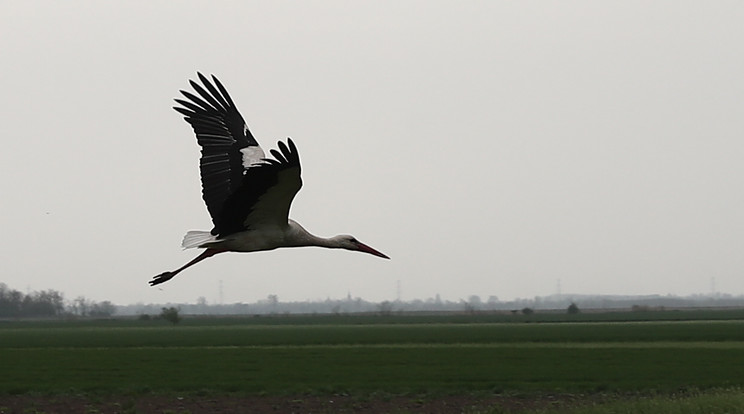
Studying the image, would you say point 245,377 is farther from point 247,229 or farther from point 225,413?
point 247,229

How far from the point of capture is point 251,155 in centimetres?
1307

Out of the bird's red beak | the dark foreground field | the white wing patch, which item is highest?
the white wing patch

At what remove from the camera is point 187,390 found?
108 feet

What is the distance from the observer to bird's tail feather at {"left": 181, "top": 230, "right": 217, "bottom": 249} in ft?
36.7

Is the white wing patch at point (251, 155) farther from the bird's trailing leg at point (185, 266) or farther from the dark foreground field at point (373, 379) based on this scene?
the dark foreground field at point (373, 379)

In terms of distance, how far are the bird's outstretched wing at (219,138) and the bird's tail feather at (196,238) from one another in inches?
39.9

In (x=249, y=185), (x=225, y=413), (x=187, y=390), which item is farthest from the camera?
(x=187, y=390)

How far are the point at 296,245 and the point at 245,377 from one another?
25663 millimetres

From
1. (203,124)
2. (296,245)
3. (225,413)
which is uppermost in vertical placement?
(203,124)

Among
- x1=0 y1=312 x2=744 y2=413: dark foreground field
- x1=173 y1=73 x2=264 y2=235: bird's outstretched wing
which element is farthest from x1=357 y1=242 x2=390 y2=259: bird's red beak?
x1=0 y1=312 x2=744 y2=413: dark foreground field

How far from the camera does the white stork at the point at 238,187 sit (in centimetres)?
1052

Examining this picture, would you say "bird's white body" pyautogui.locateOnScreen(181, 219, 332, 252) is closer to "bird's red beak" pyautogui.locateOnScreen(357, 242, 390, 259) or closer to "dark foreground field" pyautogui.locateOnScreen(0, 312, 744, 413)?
"bird's red beak" pyautogui.locateOnScreen(357, 242, 390, 259)

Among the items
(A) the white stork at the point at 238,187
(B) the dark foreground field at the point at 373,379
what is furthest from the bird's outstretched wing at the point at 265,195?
(B) the dark foreground field at the point at 373,379

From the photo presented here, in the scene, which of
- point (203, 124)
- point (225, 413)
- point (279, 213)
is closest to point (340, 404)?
point (225, 413)
